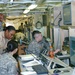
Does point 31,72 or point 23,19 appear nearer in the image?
point 31,72

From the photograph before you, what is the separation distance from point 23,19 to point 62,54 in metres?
7.29

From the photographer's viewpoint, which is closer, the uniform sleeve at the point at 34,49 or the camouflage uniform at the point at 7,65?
the camouflage uniform at the point at 7,65

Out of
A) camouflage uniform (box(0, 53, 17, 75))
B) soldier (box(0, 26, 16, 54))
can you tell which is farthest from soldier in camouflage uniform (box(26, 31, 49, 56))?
camouflage uniform (box(0, 53, 17, 75))

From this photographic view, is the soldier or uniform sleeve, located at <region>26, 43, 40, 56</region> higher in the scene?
the soldier

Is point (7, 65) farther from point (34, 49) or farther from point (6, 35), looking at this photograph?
point (6, 35)

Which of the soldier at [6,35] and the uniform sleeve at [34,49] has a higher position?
the soldier at [6,35]

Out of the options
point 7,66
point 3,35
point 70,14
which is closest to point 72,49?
point 70,14

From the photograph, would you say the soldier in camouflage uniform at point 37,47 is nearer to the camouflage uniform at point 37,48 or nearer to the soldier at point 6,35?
the camouflage uniform at point 37,48

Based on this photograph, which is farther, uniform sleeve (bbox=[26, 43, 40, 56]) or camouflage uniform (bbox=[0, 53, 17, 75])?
uniform sleeve (bbox=[26, 43, 40, 56])

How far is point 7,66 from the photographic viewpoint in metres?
2.69

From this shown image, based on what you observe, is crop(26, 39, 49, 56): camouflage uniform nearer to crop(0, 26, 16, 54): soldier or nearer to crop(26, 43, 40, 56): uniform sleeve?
crop(26, 43, 40, 56): uniform sleeve

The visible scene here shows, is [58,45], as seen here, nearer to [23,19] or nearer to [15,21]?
[23,19]

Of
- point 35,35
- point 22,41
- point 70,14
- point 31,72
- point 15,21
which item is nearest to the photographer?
point 31,72

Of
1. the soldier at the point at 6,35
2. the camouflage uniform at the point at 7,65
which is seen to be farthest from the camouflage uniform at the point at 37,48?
the camouflage uniform at the point at 7,65
